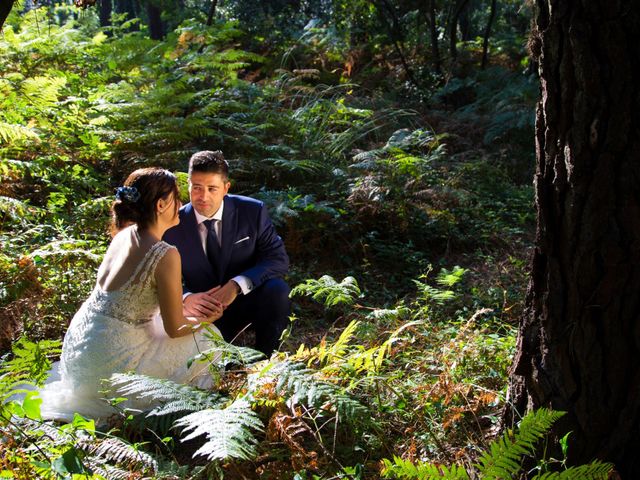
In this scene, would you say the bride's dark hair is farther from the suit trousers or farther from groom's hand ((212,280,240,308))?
the suit trousers

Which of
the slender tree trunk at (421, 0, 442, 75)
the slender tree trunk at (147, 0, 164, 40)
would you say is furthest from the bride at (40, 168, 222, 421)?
the slender tree trunk at (147, 0, 164, 40)

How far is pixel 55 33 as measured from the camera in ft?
31.5

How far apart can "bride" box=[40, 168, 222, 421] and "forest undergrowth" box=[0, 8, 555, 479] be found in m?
0.22

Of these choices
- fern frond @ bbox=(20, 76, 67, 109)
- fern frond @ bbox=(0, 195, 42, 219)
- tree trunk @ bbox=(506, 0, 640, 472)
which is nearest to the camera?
tree trunk @ bbox=(506, 0, 640, 472)

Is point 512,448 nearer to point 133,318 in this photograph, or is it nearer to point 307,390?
point 307,390

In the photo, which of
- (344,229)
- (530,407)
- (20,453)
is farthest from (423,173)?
(20,453)

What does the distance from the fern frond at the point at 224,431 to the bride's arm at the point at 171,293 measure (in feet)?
3.09

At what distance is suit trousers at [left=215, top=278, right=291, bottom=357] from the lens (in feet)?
13.6

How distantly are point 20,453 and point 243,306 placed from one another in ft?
6.34

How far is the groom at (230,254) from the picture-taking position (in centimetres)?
407

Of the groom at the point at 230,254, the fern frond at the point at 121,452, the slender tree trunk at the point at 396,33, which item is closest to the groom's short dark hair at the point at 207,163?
the groom at the point at 230,254

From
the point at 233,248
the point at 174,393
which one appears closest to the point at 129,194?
the point at 233,248

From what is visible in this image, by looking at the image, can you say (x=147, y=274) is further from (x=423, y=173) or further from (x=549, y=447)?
(x=423, y=173)

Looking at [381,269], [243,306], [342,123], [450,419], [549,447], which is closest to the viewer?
[549,447]
